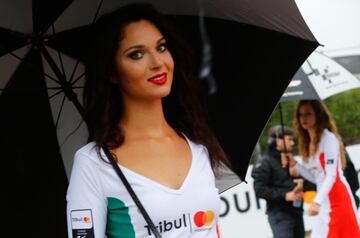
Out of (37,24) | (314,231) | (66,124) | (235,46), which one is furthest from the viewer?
(314,231)

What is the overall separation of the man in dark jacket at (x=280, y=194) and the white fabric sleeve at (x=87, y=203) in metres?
4.30

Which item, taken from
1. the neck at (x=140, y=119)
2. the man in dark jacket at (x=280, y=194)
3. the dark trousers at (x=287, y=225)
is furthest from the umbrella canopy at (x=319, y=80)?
the neck at (x=140, y=119)

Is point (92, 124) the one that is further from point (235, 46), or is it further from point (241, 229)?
point (241, 229)

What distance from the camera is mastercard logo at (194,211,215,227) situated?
218 cm

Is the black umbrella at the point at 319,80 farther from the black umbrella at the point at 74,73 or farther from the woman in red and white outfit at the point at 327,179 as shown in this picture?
the black umbrella at the point at 74,73

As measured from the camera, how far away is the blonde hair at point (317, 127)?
239 inches

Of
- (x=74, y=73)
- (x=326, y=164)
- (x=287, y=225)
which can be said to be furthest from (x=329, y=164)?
(x=74, y=73)

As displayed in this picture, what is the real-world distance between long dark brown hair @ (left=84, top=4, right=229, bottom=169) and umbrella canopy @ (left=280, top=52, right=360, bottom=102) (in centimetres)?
349

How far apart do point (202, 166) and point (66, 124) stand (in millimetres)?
612

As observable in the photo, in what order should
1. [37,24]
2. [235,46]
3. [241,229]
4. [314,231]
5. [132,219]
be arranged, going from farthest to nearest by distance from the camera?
[241,229] → [314,231] → [235,46] → [37,24] → [132,219]

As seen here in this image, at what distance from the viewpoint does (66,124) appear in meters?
Answer: 2.68

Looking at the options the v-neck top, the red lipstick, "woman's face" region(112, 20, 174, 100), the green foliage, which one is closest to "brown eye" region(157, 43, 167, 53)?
"woman's face" region(112, 20, 174, 100)

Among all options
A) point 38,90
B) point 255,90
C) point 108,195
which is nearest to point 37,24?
point 38,90

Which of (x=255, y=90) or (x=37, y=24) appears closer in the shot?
(x=37, y=24)
